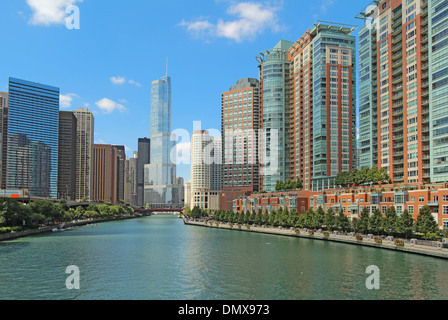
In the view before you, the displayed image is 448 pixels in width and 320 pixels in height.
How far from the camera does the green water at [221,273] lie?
50625 millimetres

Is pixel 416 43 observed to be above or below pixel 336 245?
above

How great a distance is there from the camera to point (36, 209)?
513 feet

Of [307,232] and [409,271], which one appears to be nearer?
[409,271]

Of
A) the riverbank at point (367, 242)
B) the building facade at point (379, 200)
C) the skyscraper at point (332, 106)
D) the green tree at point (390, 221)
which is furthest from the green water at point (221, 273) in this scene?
the skyscraper at point (332, 106)

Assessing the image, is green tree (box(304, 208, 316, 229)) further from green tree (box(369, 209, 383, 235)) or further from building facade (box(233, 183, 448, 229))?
green tree (box(369, 209, 383, 235))

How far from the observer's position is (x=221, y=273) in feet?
211

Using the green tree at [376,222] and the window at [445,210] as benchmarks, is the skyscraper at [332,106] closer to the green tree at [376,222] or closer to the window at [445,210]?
the green tree at [376,222]

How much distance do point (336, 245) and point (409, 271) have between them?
3693 centimetres

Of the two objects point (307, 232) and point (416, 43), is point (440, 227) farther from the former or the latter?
point (416, 43)

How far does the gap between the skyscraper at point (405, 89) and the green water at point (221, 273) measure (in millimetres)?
43984

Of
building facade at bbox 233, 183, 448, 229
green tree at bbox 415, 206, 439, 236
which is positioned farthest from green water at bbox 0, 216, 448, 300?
A: building facade at bbox 233, 183, 448, 229
